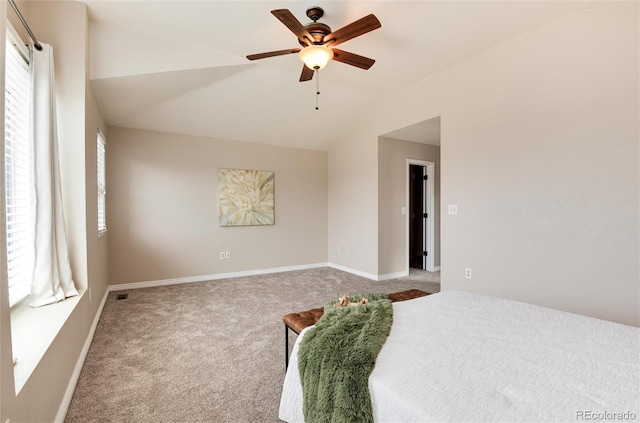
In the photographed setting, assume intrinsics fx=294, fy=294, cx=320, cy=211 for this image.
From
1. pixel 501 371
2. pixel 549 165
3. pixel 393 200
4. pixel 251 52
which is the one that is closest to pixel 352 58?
pixel 251 52

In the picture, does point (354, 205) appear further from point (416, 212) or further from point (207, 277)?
point (207, 277)

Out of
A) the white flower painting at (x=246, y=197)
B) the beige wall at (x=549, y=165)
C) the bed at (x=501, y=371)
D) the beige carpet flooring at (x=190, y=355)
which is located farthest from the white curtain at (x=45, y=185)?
the beige wall at (x=549, y=165)

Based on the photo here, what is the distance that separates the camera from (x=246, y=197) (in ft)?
16.5

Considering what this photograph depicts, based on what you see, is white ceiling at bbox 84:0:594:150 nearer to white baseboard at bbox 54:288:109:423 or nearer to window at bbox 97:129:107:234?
window at bbox 97:129:107:234

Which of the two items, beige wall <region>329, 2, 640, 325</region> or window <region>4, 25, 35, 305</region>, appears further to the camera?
beige wall <region>329, 2, 640, 325</region>

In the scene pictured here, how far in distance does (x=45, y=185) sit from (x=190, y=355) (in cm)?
156

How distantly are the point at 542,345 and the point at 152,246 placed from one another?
4.60 meters

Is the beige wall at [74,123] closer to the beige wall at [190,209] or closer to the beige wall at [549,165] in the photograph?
the beige wall at [190,209]

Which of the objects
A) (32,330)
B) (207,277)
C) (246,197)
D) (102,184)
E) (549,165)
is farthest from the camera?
(246,197)

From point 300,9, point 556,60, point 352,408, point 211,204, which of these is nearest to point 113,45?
point 300,9

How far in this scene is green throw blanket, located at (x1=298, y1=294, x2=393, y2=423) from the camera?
1.03m

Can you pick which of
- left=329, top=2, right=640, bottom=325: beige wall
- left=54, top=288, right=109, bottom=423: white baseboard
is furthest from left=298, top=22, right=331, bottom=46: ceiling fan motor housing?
left=54, top=288, right=109, bottom=423: white baseboard

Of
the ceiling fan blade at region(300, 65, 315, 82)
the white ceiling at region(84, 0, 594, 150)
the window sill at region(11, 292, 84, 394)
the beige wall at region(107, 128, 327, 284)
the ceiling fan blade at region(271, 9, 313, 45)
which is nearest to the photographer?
the window sill at region(11, 292, 84, 394)

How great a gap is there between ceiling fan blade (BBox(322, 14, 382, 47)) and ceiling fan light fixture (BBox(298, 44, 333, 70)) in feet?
0.19
